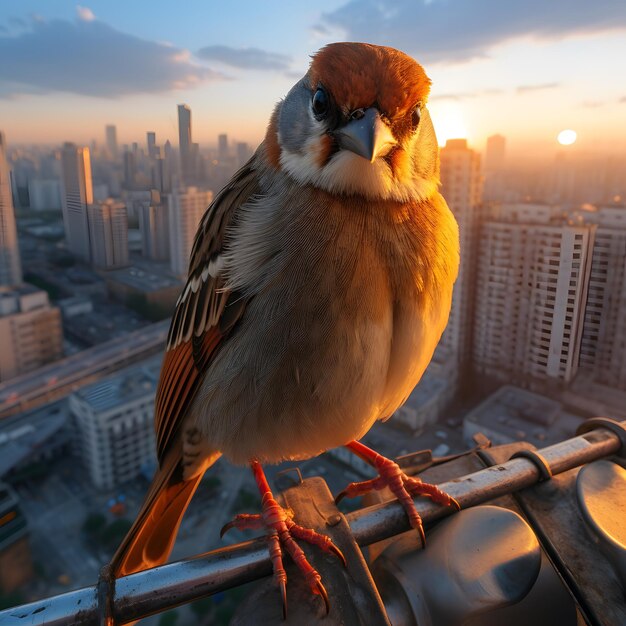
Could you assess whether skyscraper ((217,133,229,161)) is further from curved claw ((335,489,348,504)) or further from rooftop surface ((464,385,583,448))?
curved claw ((335,489,348,504))

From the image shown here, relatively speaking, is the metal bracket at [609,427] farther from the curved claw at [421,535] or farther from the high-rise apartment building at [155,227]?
the high-rise apartment building at [155,227]

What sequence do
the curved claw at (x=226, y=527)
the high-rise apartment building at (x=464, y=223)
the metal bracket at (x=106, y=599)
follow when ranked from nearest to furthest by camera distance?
the metal bracket at (x=106, y=599), the curved claw at (x=226, y=527), the high-rise apartment building at (x=464, y=223)

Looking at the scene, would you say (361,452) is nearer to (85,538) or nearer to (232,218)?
(232,218)

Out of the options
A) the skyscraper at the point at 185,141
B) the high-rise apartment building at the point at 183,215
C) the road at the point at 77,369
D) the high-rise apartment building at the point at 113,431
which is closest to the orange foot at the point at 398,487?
the skyscraper at the point at 185,141

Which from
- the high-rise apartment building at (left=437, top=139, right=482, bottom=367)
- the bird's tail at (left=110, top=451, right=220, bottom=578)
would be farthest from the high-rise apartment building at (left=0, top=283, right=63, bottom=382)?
the bird's tail at (left=110, top=451, right=220, bottom=578)

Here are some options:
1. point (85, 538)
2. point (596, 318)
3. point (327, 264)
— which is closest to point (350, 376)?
point (327, 264)

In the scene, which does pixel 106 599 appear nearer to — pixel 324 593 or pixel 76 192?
pixel 324 593

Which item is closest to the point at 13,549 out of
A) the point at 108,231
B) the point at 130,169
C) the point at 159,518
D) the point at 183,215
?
the point at 108,231
